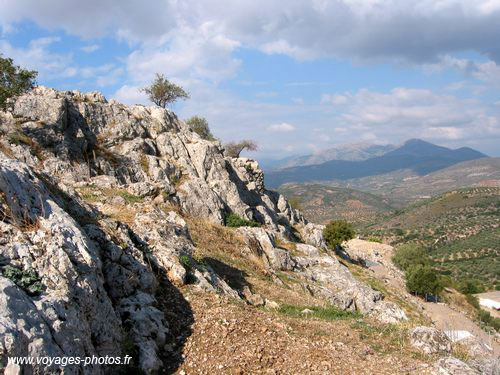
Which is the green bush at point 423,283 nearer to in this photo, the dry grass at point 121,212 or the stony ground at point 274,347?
the stony ground at point 274,347

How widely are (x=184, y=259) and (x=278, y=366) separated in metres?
6.46

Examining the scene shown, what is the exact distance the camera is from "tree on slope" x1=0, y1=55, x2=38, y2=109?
33.8m

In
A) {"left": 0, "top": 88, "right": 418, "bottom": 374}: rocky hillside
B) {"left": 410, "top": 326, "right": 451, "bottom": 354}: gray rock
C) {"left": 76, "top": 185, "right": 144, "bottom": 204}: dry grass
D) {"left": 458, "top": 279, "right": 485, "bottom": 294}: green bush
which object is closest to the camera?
{"left": 0, "top": 88, "right": 418, "bottom": 374}: rocky hillside

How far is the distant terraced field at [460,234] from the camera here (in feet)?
374

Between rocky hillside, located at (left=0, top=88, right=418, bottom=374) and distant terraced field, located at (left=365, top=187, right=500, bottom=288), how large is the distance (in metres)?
95.6

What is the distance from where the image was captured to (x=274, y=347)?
400 inches

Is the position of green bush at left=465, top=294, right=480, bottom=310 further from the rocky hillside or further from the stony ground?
the stony ground

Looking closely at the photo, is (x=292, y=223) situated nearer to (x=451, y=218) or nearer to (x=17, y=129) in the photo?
(x=17, y=129)

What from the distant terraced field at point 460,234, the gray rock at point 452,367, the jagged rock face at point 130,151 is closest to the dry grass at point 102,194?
the jagged rock face at point 130,151

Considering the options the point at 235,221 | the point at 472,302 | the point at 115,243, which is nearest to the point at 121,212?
the point at 115,243

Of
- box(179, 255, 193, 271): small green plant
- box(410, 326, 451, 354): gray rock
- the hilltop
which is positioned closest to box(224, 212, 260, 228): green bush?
the hilltop

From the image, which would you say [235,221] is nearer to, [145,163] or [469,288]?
[145,163]

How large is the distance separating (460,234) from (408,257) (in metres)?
92.3

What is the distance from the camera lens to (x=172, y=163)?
133 feet
